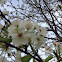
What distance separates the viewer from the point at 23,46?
0.64 metres

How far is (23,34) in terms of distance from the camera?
67 cm

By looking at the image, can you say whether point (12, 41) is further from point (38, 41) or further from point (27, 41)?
point (38, 41)

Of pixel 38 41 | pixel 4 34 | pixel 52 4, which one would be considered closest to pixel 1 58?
pixel 4 34

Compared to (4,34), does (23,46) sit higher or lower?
lower

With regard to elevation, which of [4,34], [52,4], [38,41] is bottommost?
[38,41]

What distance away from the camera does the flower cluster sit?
2.09ft

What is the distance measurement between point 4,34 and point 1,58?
21 centimetres

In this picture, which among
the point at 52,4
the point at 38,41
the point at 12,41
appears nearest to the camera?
the point at 12,41

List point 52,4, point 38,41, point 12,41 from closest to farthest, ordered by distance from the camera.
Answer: point 12,41
point 38,41
point 52,4

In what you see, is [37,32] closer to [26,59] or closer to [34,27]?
[34,27]

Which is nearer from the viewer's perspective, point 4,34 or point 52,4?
point 4,34

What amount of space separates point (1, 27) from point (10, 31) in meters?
0.16

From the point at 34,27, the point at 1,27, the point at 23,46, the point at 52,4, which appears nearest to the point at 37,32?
the point at 34,27

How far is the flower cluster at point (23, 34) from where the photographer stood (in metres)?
0.64
